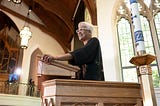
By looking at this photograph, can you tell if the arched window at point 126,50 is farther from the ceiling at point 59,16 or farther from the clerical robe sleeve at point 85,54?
the clerical robe sleeve at point 85,54

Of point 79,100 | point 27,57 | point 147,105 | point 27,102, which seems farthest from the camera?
point 27,57

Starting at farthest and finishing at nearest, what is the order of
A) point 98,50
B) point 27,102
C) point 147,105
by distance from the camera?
1. point 27,102
2. point 98,50
3. point 147,105

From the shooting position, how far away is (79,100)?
3.95 feet

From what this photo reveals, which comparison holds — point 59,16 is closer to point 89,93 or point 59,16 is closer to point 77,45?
point 77,45

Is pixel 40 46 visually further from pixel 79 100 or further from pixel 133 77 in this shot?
pixel 79 100

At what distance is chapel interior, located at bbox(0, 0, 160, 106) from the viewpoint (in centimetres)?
125

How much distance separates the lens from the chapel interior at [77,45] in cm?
125

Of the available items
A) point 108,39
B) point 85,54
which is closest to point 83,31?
point 85,54

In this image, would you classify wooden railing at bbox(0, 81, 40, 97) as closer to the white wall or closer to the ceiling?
the ceiling

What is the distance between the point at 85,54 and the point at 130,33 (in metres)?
2.98

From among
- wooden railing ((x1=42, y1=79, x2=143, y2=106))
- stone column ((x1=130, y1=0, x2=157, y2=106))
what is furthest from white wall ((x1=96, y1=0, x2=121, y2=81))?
wooden railing ((x1=42, y1=79, x2=143, y2=106))

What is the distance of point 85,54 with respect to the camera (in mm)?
1447

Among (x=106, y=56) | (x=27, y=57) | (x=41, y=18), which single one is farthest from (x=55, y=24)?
(x=106, y=56)

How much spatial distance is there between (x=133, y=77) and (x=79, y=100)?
289 centimetres
